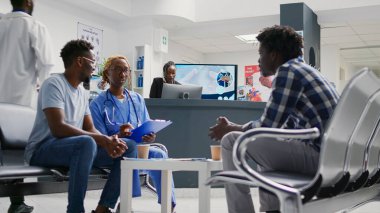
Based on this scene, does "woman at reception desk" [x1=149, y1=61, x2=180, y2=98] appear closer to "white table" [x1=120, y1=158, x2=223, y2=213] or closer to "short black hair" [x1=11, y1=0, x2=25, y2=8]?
"short black hair" [x1=11, y1=0, x2=25, y2=8]

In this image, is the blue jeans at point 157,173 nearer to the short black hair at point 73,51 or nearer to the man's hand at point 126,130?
the man's hand at point 126,130

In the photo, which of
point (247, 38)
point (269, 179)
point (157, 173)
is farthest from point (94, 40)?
point (269, 179)

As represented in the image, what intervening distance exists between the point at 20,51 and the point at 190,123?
2.10 meters

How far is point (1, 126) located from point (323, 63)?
30.4 ft

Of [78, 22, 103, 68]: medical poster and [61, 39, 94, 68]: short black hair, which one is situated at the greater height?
[78, 22, 103, 68]: medical poster

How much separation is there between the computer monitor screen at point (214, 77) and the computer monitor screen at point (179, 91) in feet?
3.09

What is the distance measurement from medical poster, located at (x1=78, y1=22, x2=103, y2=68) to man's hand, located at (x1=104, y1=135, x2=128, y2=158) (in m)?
5.88

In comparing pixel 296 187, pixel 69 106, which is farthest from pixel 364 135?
pixel 69 106

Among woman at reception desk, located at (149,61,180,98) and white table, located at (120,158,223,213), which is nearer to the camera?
white table, located at (120,158,223,213)

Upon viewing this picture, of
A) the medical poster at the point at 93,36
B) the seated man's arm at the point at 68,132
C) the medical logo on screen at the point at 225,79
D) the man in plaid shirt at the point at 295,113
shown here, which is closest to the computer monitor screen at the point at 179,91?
the medical logo on screen at the point at 225,79

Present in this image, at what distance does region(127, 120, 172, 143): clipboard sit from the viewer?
8.35ft

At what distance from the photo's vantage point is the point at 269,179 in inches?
60.7

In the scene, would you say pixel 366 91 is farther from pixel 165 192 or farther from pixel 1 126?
pixel 1 126

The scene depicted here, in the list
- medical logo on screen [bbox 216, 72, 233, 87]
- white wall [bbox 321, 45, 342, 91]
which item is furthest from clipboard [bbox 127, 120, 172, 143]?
white wall [bbox 321, 45, 342, 91]
